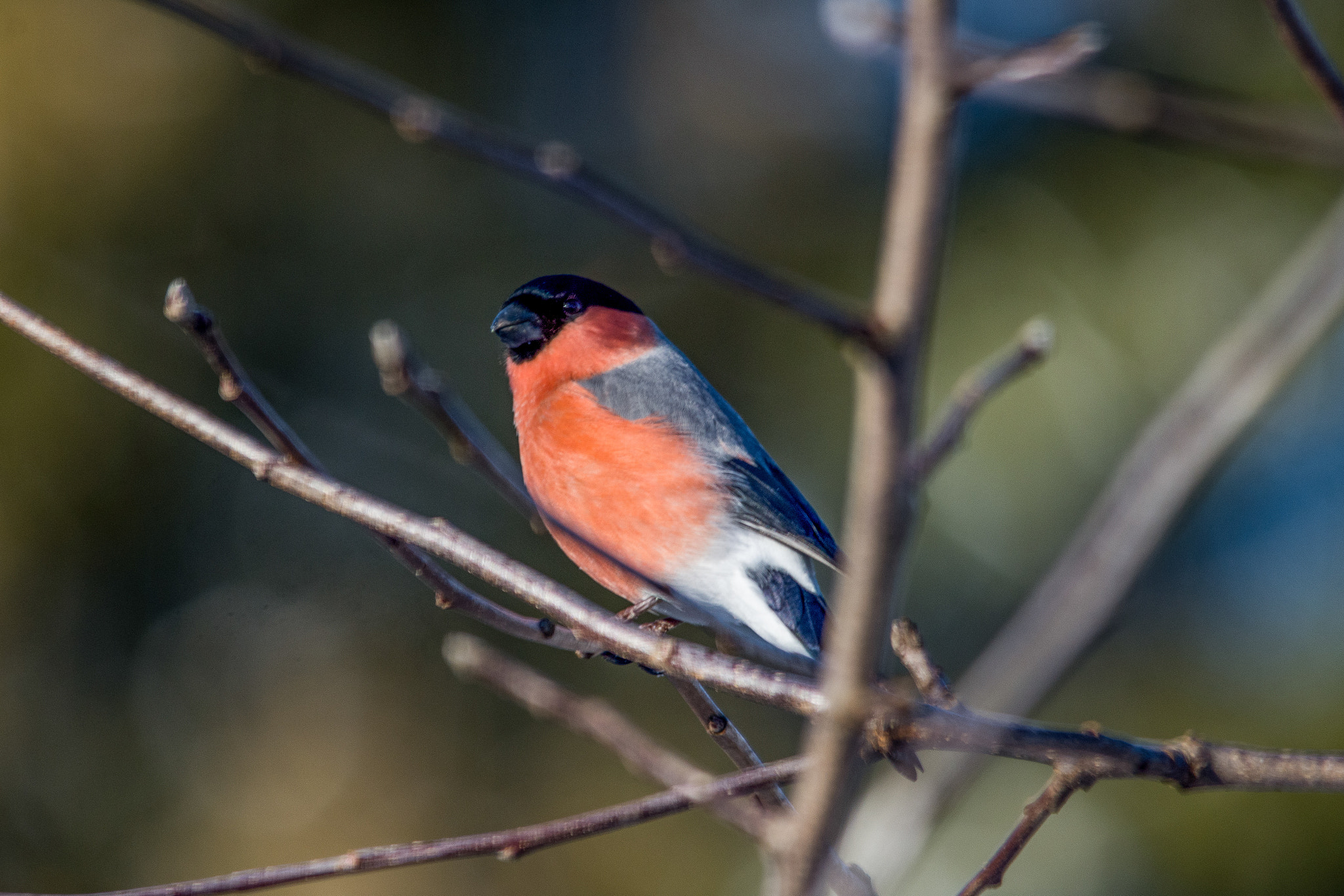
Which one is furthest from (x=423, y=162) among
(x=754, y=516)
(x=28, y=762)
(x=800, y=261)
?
(x=754, y=516)

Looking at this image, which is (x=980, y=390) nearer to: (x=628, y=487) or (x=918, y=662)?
(x=918, y=662)

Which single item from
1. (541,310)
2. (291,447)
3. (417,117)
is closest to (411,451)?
(541,310)

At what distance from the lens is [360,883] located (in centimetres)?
356

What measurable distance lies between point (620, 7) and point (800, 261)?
138 cm

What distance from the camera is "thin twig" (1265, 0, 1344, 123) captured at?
690 millimetres

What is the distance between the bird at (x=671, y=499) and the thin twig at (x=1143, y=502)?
3.23ft

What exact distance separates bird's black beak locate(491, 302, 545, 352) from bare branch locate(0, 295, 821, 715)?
1085 millimetres

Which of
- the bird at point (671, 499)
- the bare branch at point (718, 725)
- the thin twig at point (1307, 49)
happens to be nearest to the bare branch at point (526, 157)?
the thin twig at point (1307, 49)

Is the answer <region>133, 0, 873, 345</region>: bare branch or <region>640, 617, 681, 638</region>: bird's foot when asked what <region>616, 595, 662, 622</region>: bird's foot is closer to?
<region>640, 617, 681, 638</region>: bird's foot

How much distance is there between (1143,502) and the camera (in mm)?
672

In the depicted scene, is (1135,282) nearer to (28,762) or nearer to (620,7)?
(620,7)

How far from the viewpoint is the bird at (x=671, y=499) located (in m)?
1.83

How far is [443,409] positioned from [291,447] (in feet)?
0.90

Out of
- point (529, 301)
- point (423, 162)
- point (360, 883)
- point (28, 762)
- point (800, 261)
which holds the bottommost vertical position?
point (28, 762)
